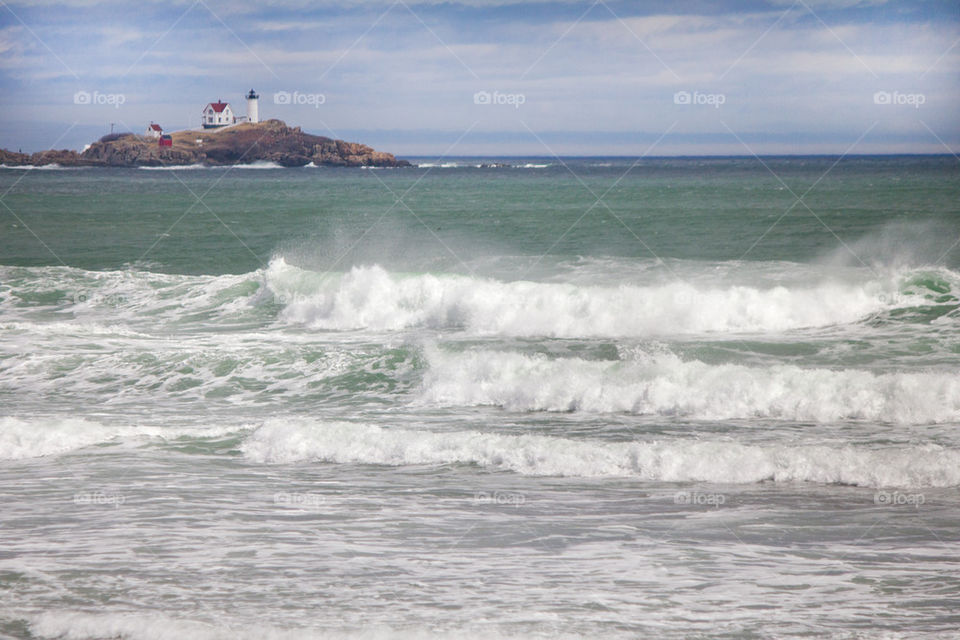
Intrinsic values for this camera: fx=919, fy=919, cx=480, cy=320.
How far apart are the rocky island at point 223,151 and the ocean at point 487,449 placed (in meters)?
146

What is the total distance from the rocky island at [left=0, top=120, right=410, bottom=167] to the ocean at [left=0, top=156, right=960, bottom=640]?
14622 centimetres

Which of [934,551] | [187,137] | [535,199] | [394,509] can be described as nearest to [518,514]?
[394,509]

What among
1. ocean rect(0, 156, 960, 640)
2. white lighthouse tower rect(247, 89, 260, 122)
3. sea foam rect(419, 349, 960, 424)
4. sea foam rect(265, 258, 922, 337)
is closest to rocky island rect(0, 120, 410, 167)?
white lighthouse tower rect(247, 89, 260, 122)

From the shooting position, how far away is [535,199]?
6281 cm

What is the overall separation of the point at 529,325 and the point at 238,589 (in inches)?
520

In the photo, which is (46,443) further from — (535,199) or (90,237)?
(535,199)

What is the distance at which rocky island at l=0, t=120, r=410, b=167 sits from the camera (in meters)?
163

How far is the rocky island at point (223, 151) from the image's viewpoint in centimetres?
16300

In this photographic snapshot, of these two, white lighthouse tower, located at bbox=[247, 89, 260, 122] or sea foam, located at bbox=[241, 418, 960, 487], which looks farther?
white lighthouse tower, located at bbox=[247, 89, 260, 122]

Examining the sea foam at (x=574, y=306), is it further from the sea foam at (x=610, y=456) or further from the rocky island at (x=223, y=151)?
the rocky island at (x=223, y=151)

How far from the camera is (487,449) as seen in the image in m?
11.1

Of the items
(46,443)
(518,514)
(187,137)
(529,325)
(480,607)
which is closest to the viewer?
(480,607)

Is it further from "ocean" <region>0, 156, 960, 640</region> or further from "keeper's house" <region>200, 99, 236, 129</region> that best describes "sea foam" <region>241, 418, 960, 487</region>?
"keeper's house" <region>200, 99, 236, 129</region>

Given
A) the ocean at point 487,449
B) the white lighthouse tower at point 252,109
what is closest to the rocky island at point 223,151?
the white lighthouse tower at point 252,109
